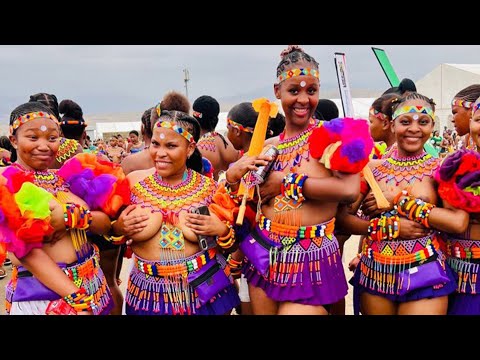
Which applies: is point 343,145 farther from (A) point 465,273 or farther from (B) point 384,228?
(A) point 465,273

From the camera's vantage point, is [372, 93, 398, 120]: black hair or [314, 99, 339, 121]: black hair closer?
[372, 93, 398, 120]: black hair

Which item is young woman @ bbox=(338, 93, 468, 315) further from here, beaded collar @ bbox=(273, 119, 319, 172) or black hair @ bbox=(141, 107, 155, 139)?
black hair @ bbox=(141, 107, 155, 139)

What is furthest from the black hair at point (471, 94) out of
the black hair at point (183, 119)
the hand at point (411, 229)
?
the black hair at point (183, 119)

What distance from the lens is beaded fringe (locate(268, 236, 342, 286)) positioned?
2877mm

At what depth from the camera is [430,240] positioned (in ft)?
9.91

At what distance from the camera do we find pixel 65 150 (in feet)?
14.9

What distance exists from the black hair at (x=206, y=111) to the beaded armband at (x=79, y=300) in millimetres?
3455

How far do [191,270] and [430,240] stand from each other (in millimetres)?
1534

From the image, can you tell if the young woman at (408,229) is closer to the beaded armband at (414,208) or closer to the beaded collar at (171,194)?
the beaded armband at (414,208)


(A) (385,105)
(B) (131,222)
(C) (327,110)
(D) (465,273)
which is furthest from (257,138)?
(C) (327,110)

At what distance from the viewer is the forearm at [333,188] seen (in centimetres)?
271

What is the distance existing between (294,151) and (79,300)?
1562mm

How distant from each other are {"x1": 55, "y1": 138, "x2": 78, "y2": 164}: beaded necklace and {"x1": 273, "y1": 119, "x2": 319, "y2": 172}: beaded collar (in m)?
2.41

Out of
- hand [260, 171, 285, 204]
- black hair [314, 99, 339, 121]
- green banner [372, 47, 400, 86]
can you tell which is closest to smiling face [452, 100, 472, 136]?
black hair [314, 99, 339, 121]
